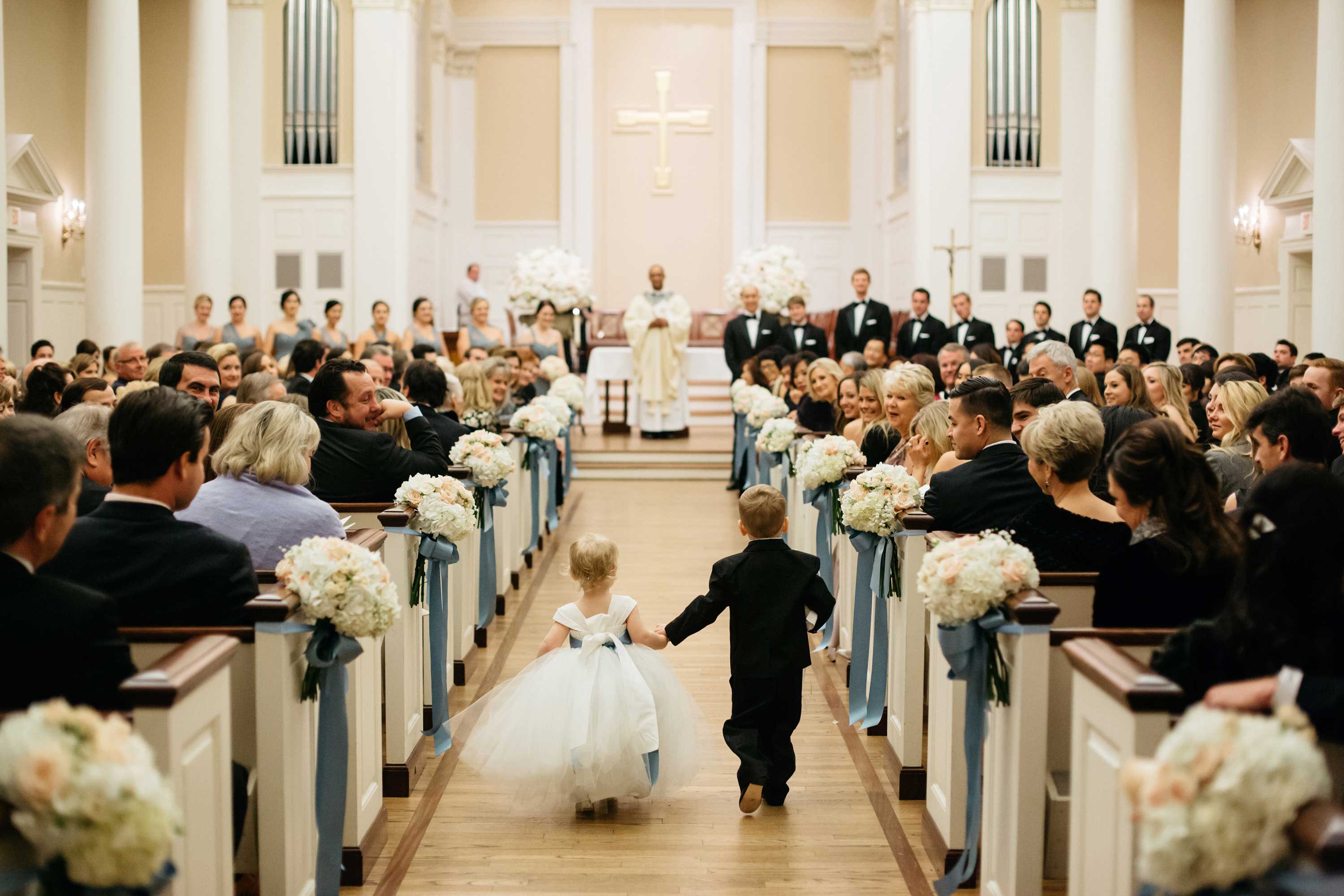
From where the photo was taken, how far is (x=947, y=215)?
16.7 m

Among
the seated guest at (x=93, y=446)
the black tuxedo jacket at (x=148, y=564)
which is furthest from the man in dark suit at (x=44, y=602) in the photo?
the seated guest at (x=93, y=446)

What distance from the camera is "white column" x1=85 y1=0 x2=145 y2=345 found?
11664 millimetres

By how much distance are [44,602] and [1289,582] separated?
236 centimetres

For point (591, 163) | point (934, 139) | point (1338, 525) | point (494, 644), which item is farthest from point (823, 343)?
point (1338, 525)

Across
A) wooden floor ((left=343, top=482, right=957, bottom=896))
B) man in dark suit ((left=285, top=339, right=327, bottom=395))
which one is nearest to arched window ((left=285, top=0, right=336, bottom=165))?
man in dark suit ((left=285, top=339, right=327, bottom=395))

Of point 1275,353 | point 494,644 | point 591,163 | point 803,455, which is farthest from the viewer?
point 591,163

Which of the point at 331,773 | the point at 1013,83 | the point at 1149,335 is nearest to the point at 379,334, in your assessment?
the point at 1149,335

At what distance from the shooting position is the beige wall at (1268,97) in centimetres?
1443

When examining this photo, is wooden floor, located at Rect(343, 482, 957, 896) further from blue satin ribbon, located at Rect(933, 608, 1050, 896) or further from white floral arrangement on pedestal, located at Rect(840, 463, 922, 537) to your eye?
white floral arrangement on pedestal, located at Rect(840, 463, 922, 537)

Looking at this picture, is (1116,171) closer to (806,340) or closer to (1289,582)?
(806,340)

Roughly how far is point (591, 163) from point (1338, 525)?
720 inches

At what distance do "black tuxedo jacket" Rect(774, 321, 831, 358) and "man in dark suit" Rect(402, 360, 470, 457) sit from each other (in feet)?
20.5

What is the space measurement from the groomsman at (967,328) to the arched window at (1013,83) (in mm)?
4295

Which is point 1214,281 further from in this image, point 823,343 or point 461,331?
point 461,331
